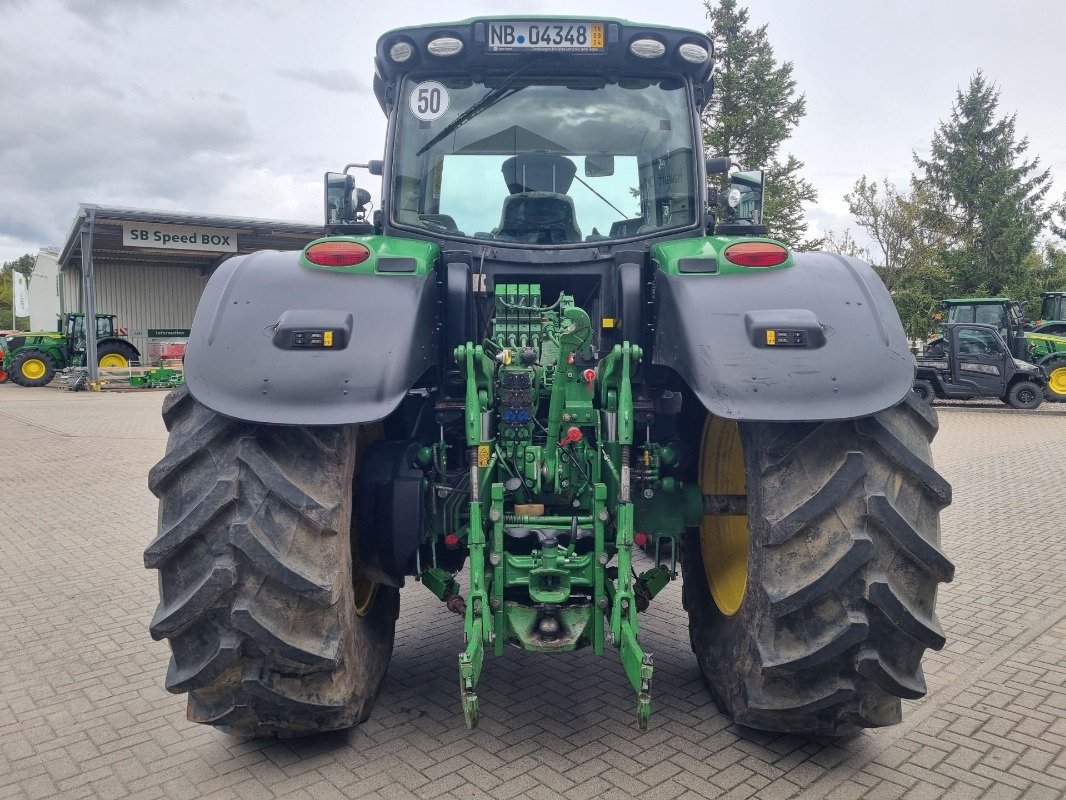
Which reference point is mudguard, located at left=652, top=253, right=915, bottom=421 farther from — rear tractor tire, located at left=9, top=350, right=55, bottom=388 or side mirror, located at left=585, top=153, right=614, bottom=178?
rear tractor tire, located at left=9, top=350, right=55, bottom=388

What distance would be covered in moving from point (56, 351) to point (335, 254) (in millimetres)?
28070

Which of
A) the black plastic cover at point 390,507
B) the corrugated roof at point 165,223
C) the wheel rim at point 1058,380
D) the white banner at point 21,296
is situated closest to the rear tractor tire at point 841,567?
the black plastic cover at point 390,507

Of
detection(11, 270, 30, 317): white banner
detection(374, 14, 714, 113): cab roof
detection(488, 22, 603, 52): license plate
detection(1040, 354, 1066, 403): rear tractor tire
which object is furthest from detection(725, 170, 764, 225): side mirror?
detection(11, 270, 30, 317): white banner

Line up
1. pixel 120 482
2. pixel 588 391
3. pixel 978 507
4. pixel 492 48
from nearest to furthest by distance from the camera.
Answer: pixel 588 391
pixel 492 48
pixel 978 507
pixel 120 482

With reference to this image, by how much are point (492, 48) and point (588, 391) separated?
65.5 inches

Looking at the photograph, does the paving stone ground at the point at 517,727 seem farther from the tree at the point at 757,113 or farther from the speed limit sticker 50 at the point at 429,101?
the tree at the point at 757,113

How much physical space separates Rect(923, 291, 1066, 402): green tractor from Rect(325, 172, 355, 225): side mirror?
17.3 metres

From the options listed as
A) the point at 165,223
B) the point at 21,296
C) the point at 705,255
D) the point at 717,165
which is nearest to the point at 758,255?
the point at 705,255

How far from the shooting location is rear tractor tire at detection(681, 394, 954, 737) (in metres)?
2.74

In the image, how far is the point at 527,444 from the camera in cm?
339

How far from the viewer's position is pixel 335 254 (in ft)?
10.7

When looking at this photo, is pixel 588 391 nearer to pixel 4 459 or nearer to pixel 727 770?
pixel 727 770

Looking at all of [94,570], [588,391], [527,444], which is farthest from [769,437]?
Result: [94,570]

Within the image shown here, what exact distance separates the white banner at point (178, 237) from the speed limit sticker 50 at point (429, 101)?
2568cm
